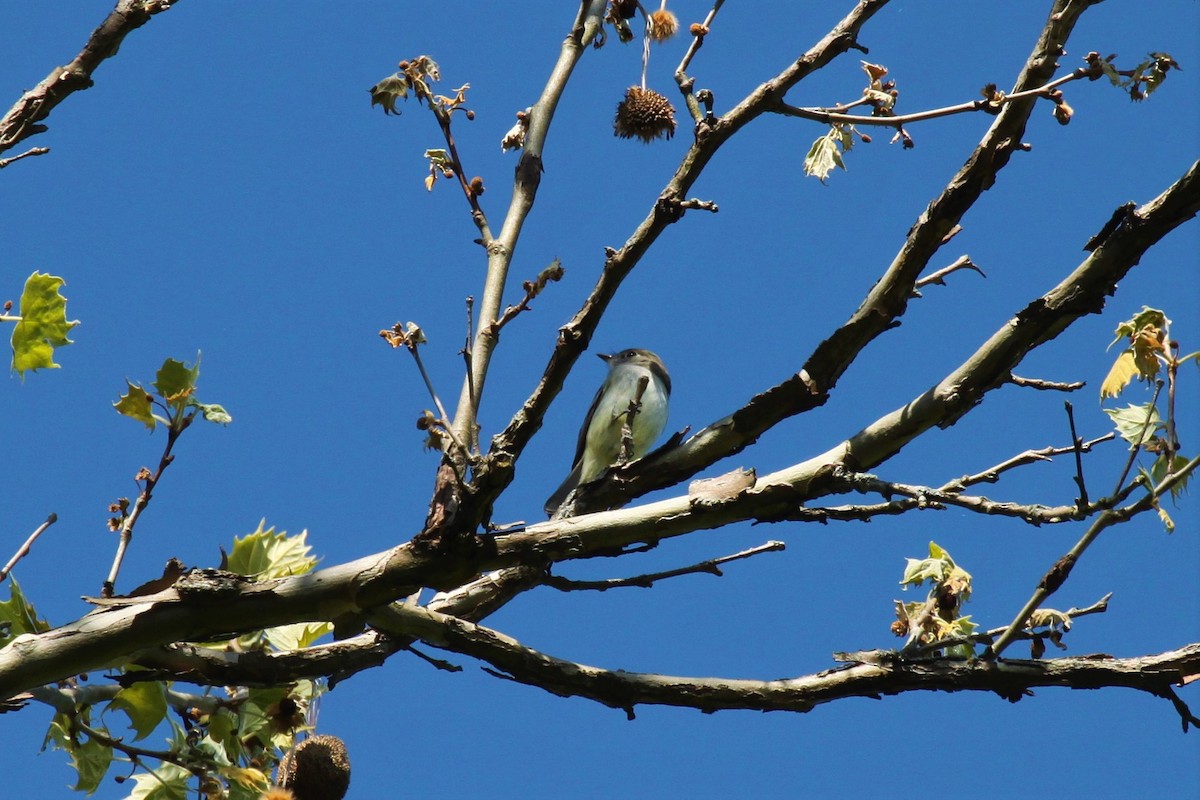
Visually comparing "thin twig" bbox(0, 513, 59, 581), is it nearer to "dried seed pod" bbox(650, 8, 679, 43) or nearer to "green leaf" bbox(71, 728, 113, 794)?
"green leaf" bbox(71, 728, 113, 794)

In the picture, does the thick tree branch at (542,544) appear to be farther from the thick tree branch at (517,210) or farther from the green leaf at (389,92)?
the green leaf at (389,92)

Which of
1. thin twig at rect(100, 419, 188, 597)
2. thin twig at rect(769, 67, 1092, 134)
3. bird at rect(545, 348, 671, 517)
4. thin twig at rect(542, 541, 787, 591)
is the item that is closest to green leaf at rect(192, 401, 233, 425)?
thin twig at rect(100, 419, 188, 597)

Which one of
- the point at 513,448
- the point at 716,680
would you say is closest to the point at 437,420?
the point at 513,448

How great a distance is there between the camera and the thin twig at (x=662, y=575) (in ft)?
9.31

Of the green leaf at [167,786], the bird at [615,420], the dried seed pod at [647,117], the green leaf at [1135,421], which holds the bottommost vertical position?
the green leaf at [167,786]

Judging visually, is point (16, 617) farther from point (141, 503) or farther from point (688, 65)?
point (688, 65)

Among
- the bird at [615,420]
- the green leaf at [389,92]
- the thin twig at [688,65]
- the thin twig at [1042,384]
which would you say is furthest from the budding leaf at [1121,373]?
the bird at [615,420]

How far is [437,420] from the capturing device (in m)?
2.78

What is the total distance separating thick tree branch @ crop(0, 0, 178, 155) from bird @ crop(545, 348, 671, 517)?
15.4 ft

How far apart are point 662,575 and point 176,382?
4.80 feet

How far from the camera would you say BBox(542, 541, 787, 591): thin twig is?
2838 millimetres

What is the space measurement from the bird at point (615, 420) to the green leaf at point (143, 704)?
4.39 meters

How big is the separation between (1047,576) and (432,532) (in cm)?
143

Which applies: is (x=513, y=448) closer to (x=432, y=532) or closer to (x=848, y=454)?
(x=432, y=532)
